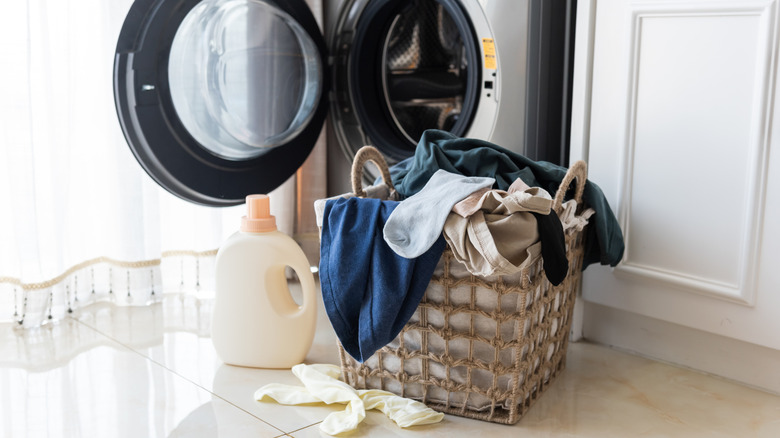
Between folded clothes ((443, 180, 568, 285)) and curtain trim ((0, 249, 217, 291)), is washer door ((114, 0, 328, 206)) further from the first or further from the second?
folded clothes ((443, 180, 568, 285))

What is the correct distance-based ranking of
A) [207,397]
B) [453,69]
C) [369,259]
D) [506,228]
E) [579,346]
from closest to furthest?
[506,228], [369,259], [207,397], [579,346], [453,69]

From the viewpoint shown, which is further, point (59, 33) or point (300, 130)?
point (300, 130)

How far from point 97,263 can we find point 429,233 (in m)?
1.13

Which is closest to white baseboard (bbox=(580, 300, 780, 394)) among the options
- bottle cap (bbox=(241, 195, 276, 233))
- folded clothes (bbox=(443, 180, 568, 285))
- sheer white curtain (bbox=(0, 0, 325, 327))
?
folded clothes (bbox=(443, 180, 568, 285))

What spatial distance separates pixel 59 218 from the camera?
1.84 meters

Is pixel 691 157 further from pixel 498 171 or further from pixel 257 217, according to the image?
pixel 257 217

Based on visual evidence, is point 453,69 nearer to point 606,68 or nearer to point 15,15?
point 606,68

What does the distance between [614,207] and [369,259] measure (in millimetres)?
640

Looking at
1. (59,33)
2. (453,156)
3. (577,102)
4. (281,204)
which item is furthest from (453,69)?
(59,33)

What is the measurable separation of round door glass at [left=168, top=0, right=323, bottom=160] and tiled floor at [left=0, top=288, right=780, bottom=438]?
1.69 feet

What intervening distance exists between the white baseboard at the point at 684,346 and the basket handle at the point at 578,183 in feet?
1.31

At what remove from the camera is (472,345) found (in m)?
1.30

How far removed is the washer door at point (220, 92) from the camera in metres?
1.63

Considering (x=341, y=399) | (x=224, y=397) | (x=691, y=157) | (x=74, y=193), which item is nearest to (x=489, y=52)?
(x=691, y=157)
